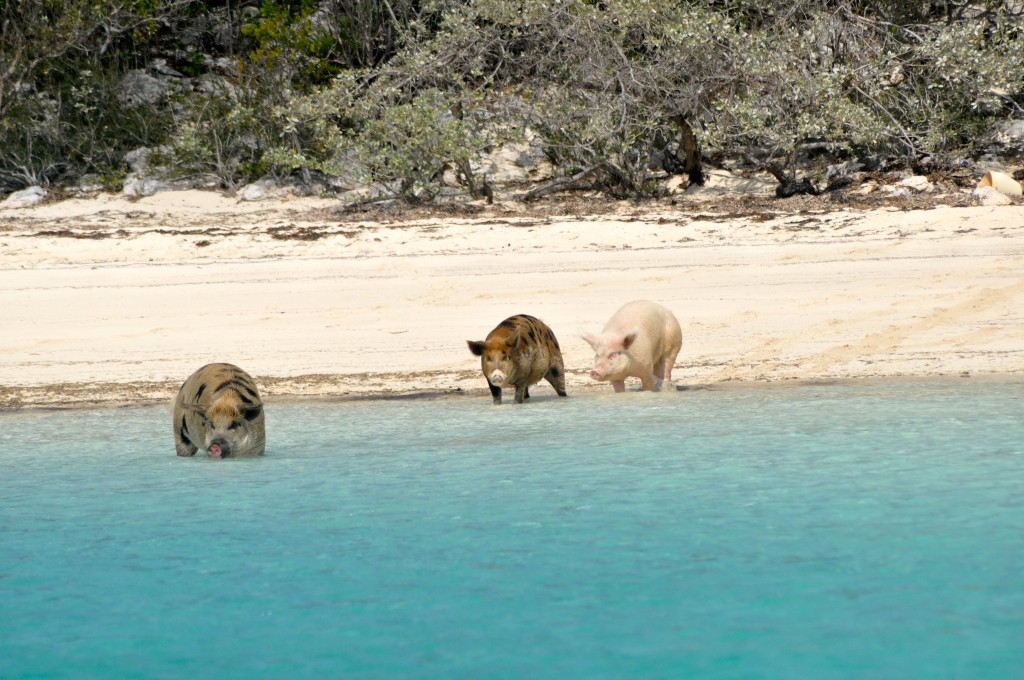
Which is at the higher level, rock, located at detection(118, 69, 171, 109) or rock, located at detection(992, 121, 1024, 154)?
rock, located at detection(118, 69, 171, 109)

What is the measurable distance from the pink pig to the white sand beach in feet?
1.44

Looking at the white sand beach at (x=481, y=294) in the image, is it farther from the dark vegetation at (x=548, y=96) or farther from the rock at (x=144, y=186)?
the rock at (x=144, y=186)

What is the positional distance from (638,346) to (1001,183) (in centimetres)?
637

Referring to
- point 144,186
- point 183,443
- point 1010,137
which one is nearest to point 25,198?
point 144,186

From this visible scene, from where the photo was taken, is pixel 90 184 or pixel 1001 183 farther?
pixel 90 184

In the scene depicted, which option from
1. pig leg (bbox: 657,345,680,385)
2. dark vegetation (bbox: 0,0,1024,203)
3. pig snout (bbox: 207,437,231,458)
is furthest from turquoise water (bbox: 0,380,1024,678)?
dark vegetation (bbox: 0,0,1024,203)

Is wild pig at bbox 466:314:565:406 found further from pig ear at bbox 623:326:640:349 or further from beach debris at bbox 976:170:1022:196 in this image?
beach debris at bbox 976:170:1022:196

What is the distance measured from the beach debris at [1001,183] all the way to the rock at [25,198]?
11.2 meters

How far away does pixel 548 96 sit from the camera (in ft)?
50.7

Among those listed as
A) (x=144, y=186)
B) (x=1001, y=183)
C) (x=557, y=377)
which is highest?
(x=144, y=186)

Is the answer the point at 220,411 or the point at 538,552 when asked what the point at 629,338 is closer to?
the point at 220,411

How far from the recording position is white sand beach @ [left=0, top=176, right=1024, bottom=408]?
1002 cm

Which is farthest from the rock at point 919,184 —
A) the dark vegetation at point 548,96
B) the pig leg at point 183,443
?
the pig leg at point 183,443

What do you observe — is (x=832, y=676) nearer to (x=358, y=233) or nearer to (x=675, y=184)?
(x=358, y=233)
